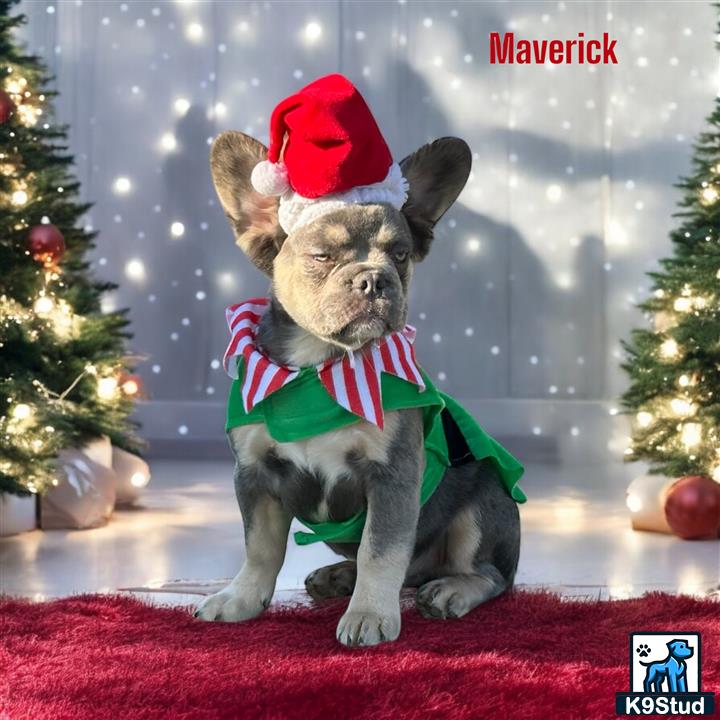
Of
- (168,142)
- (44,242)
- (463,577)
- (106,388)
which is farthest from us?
(168,142)

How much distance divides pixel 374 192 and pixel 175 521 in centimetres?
197

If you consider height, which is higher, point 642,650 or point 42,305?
point 42,305

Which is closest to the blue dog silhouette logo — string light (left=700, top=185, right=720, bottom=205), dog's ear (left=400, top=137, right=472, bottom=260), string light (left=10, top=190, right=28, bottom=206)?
dog's ear (left=400, top=137, right=472, bottom=260)

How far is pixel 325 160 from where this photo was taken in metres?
1.94

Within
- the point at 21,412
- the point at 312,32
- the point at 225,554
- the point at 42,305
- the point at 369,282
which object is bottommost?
the point at 225,554

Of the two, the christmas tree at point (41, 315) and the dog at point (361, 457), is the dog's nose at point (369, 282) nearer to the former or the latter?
the dog at point (361, 457)

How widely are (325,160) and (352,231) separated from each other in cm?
14

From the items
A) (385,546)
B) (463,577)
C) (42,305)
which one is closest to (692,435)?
(463,577)

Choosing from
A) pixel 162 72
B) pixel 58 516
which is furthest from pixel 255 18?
pixel 58 516

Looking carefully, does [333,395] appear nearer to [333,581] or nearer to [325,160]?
[325,160]

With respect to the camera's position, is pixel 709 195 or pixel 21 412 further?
pixel 709 195

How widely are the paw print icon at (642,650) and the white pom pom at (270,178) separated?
1.03m

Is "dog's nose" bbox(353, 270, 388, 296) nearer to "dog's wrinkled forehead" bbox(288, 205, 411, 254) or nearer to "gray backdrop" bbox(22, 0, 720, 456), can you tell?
"dog's wrinkled forehead" bbox(288, 205, 411, 254)

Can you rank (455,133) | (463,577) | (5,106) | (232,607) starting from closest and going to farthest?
(232,607) < (463,577) < (5,106) < (455,133)
